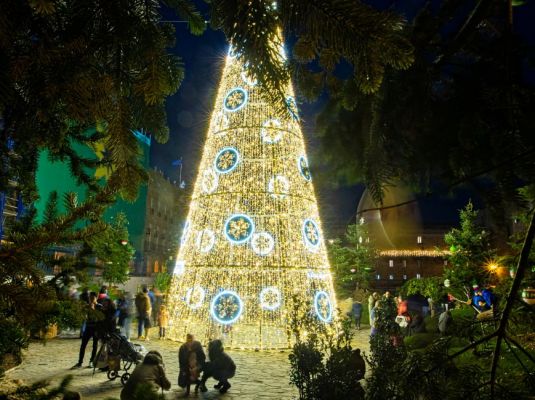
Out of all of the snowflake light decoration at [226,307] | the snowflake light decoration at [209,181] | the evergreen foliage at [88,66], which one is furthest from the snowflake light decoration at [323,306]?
the evergreen foliage at [88,66]

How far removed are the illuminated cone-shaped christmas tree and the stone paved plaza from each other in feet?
2.89

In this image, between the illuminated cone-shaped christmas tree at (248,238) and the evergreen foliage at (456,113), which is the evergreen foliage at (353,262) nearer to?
the illuminated cone-shaped christmas tree at (248,238)

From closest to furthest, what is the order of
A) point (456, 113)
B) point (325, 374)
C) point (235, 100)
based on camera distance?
point (456, 113) → point (325, 374) → point (235, 100)

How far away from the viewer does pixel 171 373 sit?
855cm

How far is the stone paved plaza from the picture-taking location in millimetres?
7219

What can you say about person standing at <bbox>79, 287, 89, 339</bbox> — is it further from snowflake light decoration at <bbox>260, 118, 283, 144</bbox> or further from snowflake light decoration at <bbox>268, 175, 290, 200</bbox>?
snowflake light decoration at <bbox>260, 118, 283, 144</bbox>

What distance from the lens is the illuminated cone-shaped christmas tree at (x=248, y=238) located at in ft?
34.6

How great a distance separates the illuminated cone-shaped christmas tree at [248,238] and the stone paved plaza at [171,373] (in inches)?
34.7

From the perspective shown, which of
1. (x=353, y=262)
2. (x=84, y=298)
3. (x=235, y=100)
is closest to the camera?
(x=84, y=298)

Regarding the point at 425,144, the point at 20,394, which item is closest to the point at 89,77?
the point at 20,394

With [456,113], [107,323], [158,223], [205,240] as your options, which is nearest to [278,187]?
[205,240]

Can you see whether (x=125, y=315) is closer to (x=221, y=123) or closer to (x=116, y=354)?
(x=116, y=354)

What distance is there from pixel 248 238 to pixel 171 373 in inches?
149

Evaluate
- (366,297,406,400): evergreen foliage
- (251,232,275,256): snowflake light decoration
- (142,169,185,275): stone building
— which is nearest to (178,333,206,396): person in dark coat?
(366,297,406,400): evergreen foliage
